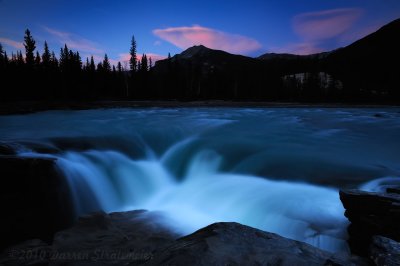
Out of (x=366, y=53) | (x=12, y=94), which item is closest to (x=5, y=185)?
(x=12, y=94)

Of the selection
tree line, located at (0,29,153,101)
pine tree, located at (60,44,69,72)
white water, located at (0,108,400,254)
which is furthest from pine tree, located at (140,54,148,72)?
white water, located at (0,108,400,254)

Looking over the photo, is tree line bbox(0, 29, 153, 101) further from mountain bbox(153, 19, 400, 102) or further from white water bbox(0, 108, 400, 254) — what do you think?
white water bbox(0, 108, 400, 254)

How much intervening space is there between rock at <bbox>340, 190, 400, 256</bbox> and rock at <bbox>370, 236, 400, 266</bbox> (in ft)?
1.81

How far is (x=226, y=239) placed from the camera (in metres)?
2.82

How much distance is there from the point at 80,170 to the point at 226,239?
473cm

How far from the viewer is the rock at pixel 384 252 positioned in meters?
2.56

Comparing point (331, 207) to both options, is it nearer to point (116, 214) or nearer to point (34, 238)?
point (116, 214)

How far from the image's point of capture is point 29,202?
4324 millimetres

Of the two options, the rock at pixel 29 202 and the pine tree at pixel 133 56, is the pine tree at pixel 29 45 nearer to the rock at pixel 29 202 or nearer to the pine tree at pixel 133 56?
the pine tree at pixel 133 56

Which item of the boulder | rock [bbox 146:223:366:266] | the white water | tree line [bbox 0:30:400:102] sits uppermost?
Result: tree line [bbox 0:30:400:102]

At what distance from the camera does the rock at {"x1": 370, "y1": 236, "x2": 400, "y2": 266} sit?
2562 mm

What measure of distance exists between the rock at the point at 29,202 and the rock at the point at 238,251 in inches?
105

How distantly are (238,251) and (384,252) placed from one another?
1.53m

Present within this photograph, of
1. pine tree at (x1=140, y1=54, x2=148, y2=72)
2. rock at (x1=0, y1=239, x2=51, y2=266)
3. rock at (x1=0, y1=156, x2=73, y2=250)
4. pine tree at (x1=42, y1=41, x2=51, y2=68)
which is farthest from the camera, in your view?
pine tree at (x1=140, y1=54, x2=148, y2=72)
